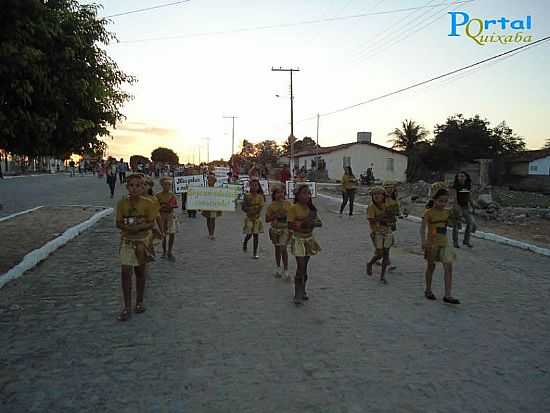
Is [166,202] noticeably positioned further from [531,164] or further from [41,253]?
[531,164]

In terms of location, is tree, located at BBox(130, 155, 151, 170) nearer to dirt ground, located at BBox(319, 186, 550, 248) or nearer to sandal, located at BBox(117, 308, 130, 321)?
dirt ground, located at BBox(319, 186, 550, 248)

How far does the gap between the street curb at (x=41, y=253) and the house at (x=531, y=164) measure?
47.0 metres

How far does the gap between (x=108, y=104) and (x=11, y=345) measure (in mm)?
3494

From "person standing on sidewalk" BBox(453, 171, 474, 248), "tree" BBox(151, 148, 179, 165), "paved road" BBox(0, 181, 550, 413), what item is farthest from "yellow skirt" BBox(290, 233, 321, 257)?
"tree" BBox(151, 148, 179, 165)

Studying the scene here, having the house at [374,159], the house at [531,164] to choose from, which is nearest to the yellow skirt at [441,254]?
the house at [374,159]

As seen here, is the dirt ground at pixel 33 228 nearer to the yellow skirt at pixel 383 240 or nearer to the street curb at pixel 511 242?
the yellow skirt at pixel 383 240

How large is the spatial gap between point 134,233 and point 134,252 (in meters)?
0.21

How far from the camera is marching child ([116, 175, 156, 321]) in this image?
5352mm

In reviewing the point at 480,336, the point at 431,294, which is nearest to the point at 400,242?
the point at 431,294

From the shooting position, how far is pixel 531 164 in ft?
164

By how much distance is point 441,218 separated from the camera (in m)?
6.27

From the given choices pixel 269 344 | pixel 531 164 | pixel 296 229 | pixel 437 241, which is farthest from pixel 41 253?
pixel 531 164

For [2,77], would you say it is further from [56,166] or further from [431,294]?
[56,166]

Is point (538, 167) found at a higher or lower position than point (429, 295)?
higher
